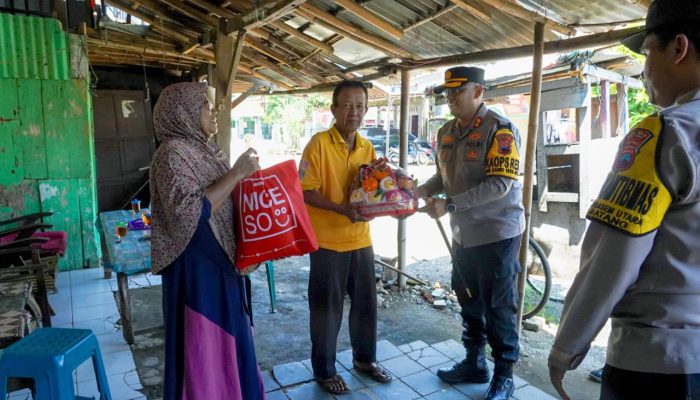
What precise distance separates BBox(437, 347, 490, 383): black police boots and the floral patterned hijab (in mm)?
1660

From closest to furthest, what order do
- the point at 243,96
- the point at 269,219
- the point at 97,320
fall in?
1. the point at 269,219
2. the point at 97,320
3. the point at 243,96

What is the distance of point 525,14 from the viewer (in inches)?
117

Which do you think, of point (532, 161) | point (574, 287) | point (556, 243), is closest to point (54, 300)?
point (532, 161)

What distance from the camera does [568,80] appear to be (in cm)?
530

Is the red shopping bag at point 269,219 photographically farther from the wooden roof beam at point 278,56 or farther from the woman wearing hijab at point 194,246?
the wooden roof beam at point 278,56

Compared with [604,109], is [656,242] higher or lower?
lower

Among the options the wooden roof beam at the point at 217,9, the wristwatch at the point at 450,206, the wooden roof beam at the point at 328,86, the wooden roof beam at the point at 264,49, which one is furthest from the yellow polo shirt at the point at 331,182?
the wooden roof beam at the point at 264,49

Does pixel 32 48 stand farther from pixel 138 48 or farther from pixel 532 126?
pixel 532 126

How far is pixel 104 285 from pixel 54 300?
50 centimetres

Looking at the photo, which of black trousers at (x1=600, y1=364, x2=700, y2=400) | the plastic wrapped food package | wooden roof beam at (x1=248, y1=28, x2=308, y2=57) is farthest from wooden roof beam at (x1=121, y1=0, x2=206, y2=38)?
black trousers at (x1=600, y1=364, x2=700, y2=400)

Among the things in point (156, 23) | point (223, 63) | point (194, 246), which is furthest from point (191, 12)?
point (194, 246)

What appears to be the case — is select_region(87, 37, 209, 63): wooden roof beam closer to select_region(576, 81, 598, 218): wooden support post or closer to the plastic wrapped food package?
the plastic wrapped food package

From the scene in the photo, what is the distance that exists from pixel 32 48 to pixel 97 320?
9.73ft

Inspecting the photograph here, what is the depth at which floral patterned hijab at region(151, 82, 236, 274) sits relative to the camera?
6.22 ft
